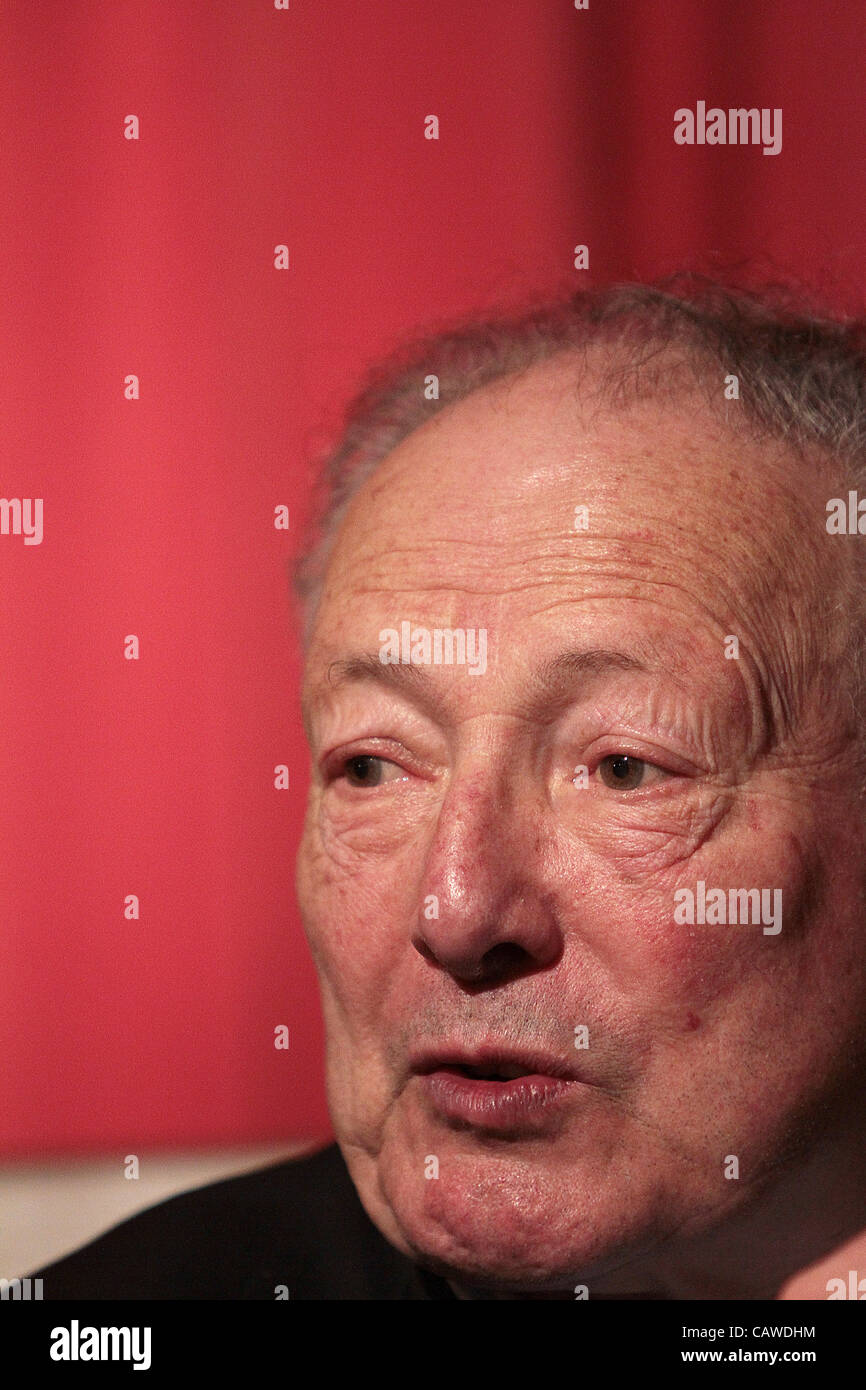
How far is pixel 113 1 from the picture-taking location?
1564 mm

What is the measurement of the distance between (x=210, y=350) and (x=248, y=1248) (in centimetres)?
111

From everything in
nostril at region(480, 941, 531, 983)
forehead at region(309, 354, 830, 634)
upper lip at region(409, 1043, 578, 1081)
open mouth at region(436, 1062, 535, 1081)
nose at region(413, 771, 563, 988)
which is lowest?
open mouth at region(436, 1062, 535, 1081)

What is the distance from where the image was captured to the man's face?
1.10 m

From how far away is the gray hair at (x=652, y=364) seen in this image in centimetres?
123

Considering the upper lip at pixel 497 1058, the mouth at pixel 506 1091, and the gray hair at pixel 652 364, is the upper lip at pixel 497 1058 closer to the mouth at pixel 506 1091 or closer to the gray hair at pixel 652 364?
the mouth at pixel 506 1091

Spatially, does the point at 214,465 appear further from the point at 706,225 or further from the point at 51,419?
the point at 706,225

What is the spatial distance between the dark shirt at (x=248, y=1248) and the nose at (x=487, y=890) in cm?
56

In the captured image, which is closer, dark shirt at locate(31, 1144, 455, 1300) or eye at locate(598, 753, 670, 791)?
eye at locate(598, 753, 670, 791)

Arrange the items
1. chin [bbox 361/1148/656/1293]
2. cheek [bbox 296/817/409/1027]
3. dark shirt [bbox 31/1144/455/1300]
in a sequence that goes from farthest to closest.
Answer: dark shirt [bbox 31/1144/455/1300]
cheek [bbox 296/817/409/1027]
chin [bbox 361/1148/656/1293]

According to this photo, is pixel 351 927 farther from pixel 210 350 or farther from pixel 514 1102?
pixel 210 350

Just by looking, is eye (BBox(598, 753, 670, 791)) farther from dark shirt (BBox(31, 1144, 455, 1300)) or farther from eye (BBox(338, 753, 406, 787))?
dark shirt (BBox(31, 1144, 455, 1300))

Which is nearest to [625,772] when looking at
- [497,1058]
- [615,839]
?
[615,839]

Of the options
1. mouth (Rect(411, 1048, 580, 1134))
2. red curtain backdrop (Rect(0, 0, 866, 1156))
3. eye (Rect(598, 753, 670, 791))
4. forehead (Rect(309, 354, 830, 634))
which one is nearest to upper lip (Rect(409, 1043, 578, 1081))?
mouth (Rect(411, 1048, 580, 1134))

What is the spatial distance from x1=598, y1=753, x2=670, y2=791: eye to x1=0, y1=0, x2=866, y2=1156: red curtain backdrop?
60cm
